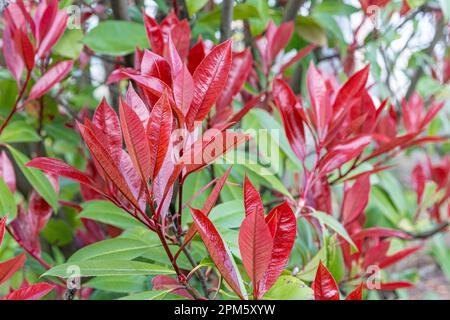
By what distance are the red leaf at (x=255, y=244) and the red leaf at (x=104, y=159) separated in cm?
11

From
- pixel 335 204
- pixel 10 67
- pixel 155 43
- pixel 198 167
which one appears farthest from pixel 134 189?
pixel 335 204

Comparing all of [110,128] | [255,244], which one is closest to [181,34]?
[110,128]

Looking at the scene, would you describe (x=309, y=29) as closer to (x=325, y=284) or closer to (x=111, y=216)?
(x=111, y=216)

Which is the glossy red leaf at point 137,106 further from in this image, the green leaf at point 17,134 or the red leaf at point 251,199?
the green leaf at point 17,134

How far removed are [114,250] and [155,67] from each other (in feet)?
0.70

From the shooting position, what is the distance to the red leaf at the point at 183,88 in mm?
493

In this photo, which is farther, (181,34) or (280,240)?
(181,34)

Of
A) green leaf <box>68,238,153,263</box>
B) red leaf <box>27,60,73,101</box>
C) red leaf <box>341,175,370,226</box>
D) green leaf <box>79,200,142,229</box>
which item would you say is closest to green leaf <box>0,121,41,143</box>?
red leaf <box>27,60,73,101</box>

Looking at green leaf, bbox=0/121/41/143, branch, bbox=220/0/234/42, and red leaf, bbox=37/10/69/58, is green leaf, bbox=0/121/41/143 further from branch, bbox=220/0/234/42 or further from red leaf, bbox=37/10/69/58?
branch, bbox=220/0/234/42

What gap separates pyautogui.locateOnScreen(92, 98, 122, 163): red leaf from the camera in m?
0.49

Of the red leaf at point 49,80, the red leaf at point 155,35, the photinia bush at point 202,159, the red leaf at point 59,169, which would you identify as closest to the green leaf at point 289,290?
the photinia bush at point 202,159

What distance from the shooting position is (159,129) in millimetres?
468

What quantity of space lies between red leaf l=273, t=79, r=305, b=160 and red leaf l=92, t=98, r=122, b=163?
0.27m
